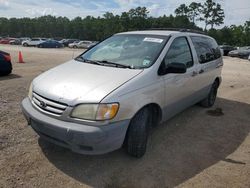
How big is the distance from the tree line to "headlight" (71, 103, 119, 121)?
55.6 m

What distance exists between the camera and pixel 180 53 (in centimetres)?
455

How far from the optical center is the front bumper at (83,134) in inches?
118

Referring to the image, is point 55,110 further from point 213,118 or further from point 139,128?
point 213,118

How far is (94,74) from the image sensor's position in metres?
3.60

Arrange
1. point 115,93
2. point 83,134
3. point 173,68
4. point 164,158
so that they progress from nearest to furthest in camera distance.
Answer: point 83,134 → point 115,93 → point 164,158 → point 173,68

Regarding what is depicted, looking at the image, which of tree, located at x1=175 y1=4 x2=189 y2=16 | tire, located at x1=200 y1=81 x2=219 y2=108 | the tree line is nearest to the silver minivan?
tire, located at x1=200 y1=81 x2=219 y2=108

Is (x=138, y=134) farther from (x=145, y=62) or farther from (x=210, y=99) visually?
(x=210, y=99)

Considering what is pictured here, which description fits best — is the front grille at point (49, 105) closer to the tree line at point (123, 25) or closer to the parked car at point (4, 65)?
the parked car at point (4, 65)

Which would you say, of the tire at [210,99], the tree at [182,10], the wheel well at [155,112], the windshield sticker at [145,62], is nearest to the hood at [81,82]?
the windshield sticker at [145,62]

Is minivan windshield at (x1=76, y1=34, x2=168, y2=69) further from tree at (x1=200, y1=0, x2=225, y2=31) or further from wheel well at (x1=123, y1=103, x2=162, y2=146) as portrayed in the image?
tree at (x1=200, y1=0, x2=225, y2=31)

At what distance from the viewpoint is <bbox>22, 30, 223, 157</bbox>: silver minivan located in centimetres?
306

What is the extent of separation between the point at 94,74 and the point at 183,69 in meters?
1.30

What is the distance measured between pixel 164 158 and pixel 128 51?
1746mm

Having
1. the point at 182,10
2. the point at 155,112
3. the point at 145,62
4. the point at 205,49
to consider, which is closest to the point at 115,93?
the point at 145,62
